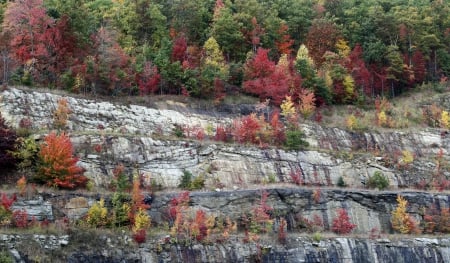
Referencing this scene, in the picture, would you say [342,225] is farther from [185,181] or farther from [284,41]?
[284,41]

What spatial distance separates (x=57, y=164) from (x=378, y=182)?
25.4 m

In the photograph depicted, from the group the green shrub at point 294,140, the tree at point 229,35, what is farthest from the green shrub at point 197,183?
the tree at point 229,35

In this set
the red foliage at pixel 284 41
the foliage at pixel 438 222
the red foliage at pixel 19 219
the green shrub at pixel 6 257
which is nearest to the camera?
the green shrub at pixel 6 257

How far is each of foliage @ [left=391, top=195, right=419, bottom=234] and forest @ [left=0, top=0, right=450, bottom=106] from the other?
48.6 ft

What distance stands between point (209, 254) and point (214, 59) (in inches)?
977

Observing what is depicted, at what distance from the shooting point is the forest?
2079 inches

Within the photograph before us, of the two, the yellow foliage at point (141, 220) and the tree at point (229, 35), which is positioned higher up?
the tree at point (229, 35)

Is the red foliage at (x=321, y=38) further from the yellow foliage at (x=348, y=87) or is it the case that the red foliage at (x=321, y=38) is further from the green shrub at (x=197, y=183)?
the green shrub at (x=197, y=183)

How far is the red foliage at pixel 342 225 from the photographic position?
46719 millimetres

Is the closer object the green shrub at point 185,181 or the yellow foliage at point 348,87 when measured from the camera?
the green shrub at point 185,181

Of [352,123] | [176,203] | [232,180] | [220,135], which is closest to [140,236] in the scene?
[176,203]

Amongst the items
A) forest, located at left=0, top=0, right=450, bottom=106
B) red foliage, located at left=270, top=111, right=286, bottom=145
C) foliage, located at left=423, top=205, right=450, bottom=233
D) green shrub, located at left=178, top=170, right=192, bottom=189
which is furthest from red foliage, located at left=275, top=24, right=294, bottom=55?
green shrub, located at left=178, top=170, right=192, bottom=189

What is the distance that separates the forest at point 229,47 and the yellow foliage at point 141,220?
14202mm

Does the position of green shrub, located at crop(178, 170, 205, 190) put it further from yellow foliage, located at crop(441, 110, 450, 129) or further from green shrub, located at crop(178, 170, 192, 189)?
yellow foliage, located at crop(441, 110, 450, 129)
